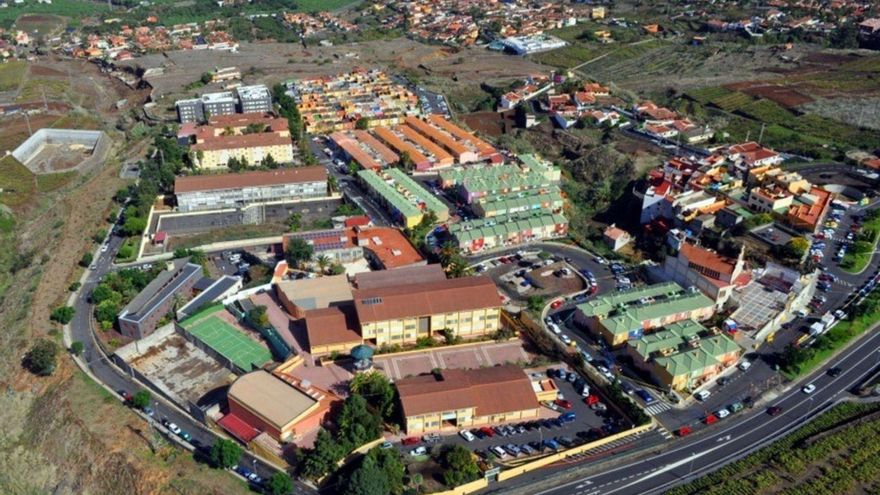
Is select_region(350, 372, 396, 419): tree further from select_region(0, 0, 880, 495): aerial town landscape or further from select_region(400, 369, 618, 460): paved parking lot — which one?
select_region(400, 369, 618, 460): paved parking lot

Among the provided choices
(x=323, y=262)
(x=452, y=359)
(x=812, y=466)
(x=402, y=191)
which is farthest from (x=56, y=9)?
(x=812, y=466)

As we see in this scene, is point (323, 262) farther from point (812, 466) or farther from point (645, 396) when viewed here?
point (812, 466)

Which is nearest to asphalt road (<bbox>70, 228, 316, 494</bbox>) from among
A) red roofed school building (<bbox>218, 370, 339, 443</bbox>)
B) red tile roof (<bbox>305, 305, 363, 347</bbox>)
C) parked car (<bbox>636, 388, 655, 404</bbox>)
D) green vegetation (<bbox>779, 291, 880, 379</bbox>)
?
red roofed school building (<bbox>218, 370, 339, 443</bbox>)

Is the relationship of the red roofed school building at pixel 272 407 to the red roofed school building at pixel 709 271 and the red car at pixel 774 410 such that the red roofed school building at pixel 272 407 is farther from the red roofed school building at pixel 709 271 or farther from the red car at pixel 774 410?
the red roofed school building at pixel 709 271

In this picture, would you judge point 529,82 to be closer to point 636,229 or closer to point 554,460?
point 636,229

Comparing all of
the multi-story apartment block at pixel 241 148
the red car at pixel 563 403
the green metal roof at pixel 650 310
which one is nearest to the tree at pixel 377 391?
the red car at pixel 563 403

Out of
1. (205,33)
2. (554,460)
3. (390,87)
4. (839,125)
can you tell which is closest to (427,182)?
(390,87)
